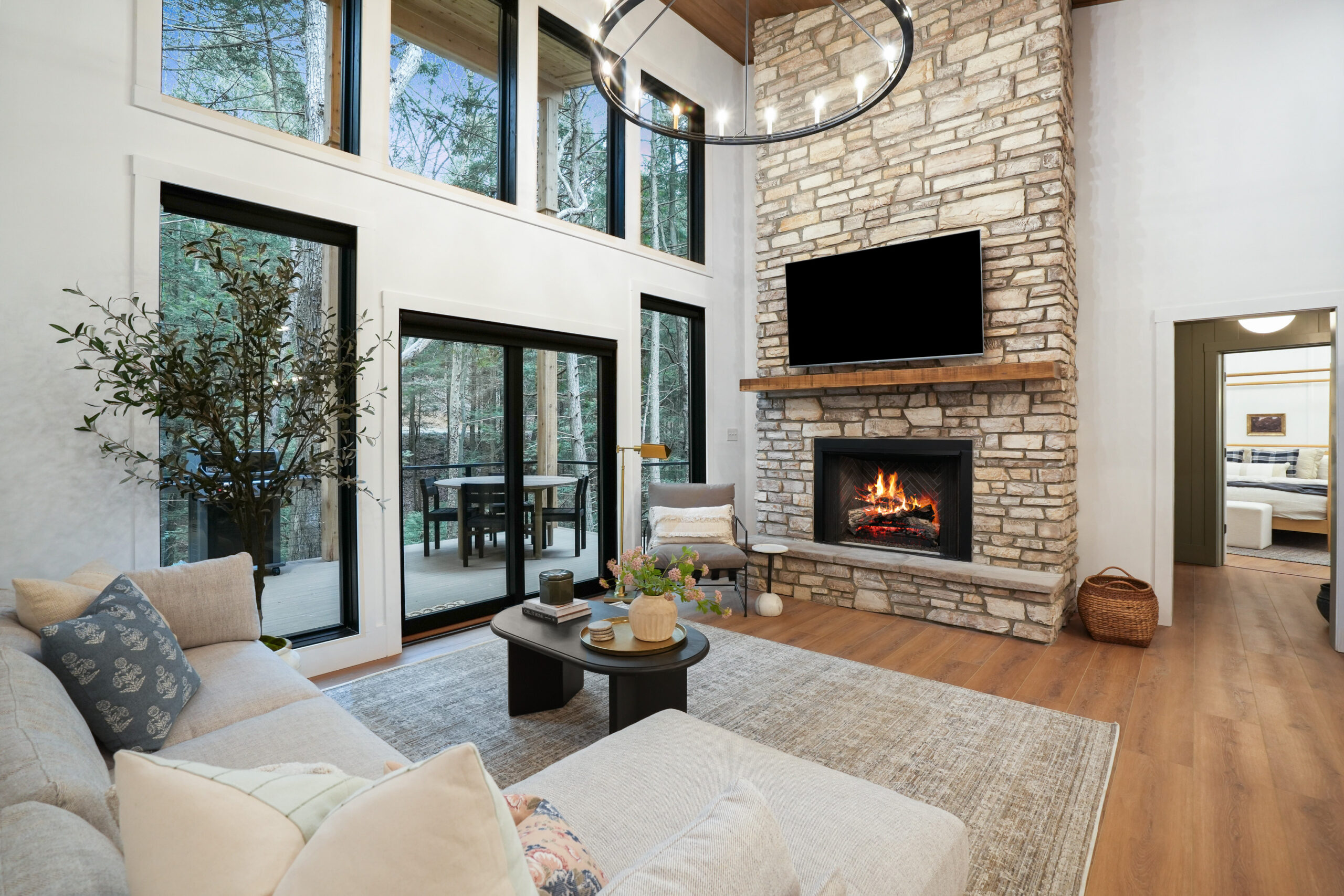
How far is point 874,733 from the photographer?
8.96ft

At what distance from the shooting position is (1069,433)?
4.24 metres

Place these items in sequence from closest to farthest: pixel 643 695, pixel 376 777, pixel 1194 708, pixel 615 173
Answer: pixel 376 777 → pixel 643 695 → pixel 1194 708 → pixel 615 173

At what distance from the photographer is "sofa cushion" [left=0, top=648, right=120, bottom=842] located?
1.09m

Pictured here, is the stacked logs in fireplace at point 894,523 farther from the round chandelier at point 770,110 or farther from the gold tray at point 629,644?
the round chandelier at point 770,110

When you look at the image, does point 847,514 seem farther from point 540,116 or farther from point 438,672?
point 540,116

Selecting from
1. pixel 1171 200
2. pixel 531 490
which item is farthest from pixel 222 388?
pixel 1171 200

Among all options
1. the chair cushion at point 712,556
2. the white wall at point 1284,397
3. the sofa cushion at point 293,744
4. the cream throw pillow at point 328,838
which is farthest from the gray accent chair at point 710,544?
the white wall at point 1284,397

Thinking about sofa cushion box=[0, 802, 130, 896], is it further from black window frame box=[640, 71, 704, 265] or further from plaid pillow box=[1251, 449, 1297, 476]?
plaid pillow box=[1251, 449, 1297, 476]

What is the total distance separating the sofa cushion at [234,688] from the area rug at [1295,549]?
25.6 ft

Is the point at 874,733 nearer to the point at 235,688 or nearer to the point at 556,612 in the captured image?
the point at 556,612

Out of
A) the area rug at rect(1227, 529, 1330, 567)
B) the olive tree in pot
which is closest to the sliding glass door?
the olive tree in pot

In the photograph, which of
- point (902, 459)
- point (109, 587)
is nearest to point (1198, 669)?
Answer: point (902, 459)

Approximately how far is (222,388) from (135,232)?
0.77 metres

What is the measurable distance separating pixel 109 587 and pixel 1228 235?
226 inches
